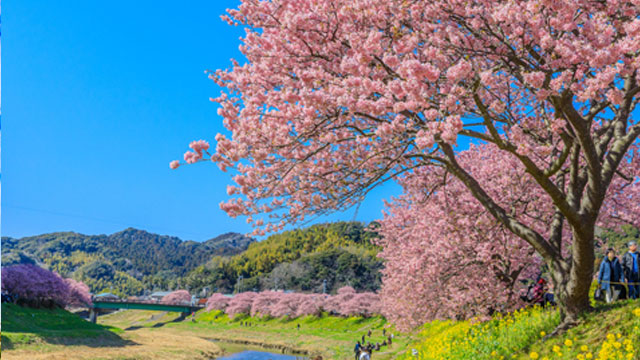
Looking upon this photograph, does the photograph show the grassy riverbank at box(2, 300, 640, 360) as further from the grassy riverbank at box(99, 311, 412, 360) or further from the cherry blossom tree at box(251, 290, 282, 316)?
the cherry blossom tree at box(251, 290, 282, 316)

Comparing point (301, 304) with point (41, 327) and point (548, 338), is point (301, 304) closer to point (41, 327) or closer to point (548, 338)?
point (41, 327)

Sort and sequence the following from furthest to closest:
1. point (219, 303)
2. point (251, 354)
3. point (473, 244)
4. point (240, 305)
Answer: point (219, 303) < point (240, 305) < point (251, 354) < point (473, 244)

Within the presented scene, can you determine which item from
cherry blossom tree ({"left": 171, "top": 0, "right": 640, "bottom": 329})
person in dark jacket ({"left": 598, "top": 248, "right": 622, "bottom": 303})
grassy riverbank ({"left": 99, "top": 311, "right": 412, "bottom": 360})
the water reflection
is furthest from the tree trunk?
the water reflection

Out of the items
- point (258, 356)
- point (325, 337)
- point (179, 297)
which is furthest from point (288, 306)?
point (179, 297)

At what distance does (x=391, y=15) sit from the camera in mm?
7797

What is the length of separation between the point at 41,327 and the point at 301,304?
4026 cm

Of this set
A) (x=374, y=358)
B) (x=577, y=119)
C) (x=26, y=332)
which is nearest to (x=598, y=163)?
(x=577, y=119)

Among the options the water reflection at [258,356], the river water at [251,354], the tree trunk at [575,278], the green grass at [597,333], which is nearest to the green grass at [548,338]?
the green grass at [597,333]

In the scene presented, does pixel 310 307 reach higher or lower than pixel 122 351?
higher

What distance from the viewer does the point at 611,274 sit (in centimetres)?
1216

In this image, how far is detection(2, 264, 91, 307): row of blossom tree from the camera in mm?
45156

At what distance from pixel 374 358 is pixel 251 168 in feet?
83.0

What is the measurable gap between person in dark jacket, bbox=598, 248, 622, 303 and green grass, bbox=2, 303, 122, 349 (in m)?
34.8

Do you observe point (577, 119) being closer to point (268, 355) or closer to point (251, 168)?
point (251, 168)
